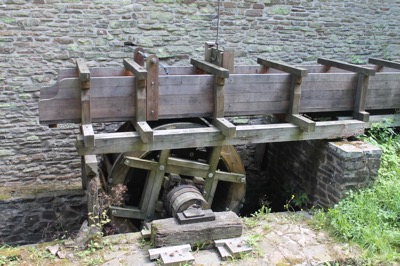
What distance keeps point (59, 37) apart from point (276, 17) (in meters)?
3.59

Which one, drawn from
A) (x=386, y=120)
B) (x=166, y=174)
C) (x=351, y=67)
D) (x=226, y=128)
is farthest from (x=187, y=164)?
(x=386, y=120)

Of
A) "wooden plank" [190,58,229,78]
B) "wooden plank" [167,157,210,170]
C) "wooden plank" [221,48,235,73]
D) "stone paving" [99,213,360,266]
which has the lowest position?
"stone paving" [99,213,360,266]

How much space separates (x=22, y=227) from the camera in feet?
19.5

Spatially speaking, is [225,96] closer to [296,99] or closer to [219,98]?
[219,98]

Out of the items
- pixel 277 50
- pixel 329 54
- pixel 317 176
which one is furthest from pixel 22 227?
pixel 329 54

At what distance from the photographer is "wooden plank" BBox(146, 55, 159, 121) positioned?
4223 millimetres

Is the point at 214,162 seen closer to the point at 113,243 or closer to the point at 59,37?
the point at 113,243

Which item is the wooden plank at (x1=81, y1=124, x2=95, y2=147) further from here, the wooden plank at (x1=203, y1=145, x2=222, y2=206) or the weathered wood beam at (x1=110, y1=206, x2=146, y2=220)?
the wooden plank at (x1=203, y1=145, x2=222, y2=206)

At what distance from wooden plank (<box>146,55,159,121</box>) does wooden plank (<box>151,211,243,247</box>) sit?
111 cm

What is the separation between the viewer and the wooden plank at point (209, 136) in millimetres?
4141

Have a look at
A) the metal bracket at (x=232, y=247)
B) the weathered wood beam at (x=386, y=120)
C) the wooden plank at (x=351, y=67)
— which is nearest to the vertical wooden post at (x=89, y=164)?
the metal bracket at (x=232, y=247)

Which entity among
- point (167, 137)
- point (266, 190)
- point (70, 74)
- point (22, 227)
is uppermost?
point (70, 74)

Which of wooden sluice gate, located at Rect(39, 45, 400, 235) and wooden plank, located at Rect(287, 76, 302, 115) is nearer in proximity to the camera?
wooden sluice gate, located at Rect(39, 45, 400, 235)

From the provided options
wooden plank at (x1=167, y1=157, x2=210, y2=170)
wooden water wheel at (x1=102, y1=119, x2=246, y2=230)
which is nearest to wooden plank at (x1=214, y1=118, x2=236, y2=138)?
wooden water wheel at (x1=102, y1=119, x2=246, y2=230)
